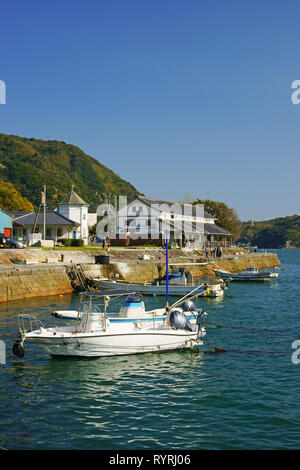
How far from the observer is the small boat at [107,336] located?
17125 millimetres

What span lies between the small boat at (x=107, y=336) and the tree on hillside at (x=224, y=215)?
86897 mm

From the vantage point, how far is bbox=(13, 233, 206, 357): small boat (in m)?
17.1

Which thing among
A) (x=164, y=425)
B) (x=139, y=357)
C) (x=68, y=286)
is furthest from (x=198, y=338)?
(x=68, y=286)

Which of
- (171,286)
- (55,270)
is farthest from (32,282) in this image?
(171,286)

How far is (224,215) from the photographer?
10631cm

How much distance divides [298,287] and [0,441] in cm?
4279

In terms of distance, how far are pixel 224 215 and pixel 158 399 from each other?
95.1 metres

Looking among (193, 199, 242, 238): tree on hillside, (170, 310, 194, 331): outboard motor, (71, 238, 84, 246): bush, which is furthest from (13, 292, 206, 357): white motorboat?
(193, 199, 242, 238): tree on hillside

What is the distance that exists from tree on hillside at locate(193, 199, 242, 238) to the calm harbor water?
85.3 meters

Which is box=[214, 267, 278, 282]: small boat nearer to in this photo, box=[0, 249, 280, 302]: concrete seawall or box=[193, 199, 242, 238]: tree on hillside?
box=[0, 249, 280, 302]: concrete seawall

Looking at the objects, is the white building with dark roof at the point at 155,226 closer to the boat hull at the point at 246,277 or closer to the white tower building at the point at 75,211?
the white tower building at the point at 75,211

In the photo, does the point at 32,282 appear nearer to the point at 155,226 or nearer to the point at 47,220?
the point at 47,220
